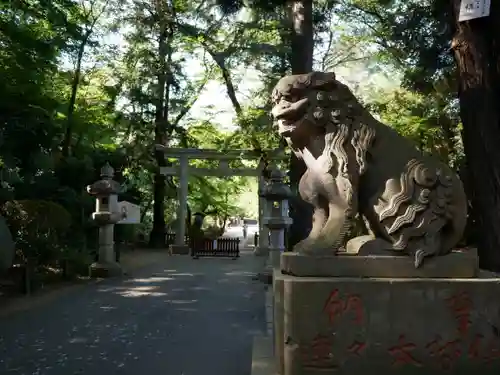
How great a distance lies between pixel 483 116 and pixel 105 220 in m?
9.84

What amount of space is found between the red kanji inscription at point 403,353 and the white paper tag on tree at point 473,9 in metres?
3.93

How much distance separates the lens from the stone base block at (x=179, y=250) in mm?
22203

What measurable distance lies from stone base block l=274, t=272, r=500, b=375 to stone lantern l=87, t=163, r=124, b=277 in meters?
10.7

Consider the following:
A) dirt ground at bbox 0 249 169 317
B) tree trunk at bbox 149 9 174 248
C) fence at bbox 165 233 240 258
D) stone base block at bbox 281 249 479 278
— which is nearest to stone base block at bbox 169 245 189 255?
fence at bbox 165 233 240 258

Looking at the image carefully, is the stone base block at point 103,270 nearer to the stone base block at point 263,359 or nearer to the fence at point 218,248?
the fence at point 218,248

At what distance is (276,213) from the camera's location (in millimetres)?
13984

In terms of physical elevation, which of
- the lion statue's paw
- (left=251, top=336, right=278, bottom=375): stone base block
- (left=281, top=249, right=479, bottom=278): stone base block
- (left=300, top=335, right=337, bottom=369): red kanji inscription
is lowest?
(left=251, top=336, right=278, bottom=375): stone base block

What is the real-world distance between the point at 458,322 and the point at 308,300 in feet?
3.38

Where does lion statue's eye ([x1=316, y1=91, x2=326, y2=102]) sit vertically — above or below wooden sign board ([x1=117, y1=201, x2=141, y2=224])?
above

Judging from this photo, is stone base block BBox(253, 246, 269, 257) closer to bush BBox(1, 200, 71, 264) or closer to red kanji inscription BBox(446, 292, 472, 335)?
bush BBox(1, 200, 71, 264)

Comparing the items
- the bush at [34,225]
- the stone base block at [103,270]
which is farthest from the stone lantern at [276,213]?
the bush at [34,225]

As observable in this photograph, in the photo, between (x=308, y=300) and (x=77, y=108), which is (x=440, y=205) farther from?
(x=77, y=108)

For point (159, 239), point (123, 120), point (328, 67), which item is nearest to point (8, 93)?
point (328, 67)

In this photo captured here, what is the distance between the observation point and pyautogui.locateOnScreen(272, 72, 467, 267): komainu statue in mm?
3824
